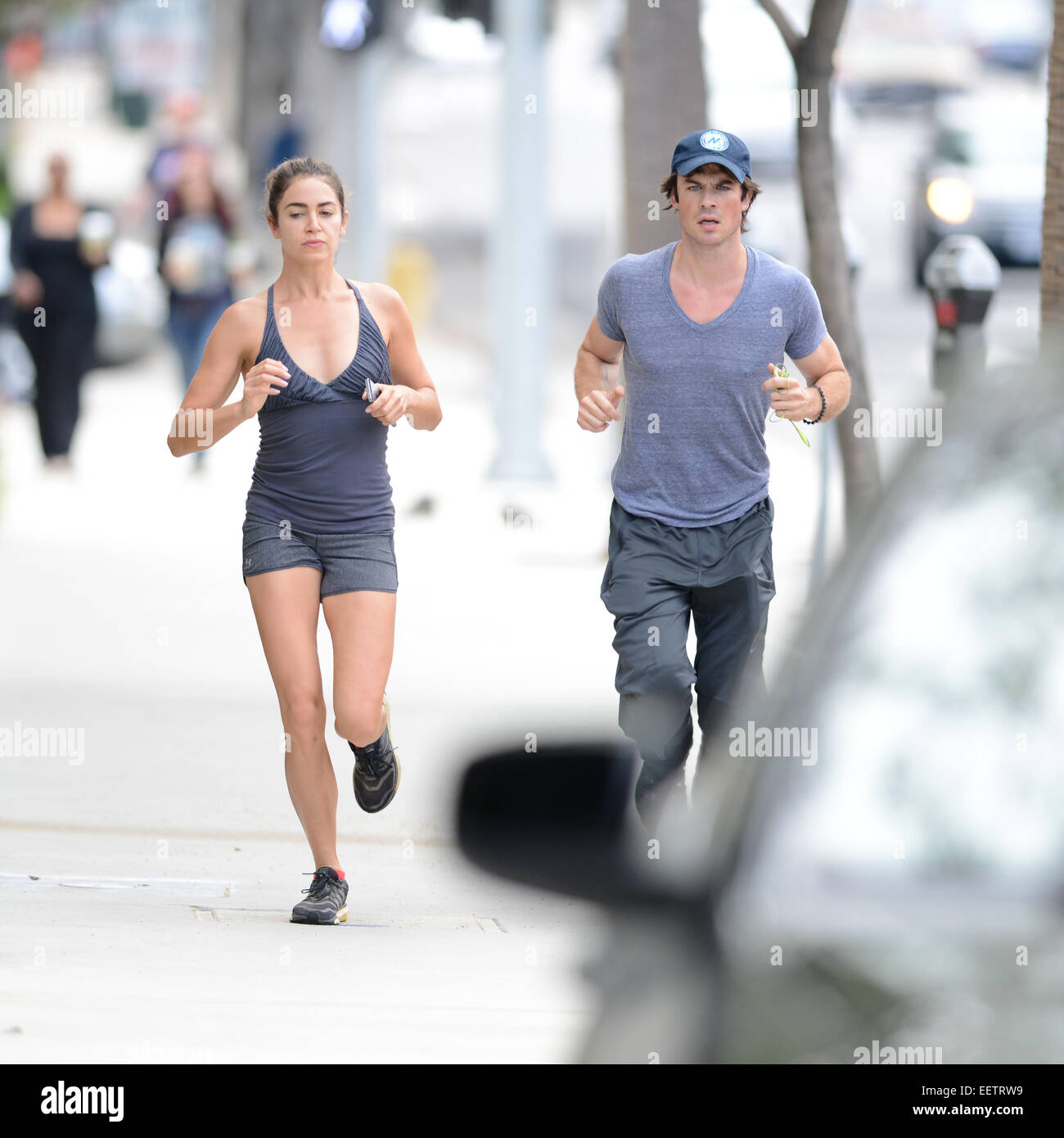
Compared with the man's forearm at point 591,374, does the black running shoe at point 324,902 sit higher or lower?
lower

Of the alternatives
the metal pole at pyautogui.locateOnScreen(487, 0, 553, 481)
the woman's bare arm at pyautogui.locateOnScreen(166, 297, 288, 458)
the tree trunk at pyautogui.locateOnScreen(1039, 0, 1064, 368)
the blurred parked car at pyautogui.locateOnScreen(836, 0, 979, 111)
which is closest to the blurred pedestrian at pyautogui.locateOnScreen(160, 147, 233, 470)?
the metal pole at pyautogui.locateOnScreen(487, 0, 553, 481)

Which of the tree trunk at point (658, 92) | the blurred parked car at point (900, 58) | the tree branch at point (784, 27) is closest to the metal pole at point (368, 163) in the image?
the tree trunk at point (658, 92)

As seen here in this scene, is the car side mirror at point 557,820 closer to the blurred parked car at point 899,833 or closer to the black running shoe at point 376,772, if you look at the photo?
the blurred parked car at point 899,833

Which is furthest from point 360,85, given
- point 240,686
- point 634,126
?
point 240,686

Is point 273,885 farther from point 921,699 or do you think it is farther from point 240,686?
point 921,699

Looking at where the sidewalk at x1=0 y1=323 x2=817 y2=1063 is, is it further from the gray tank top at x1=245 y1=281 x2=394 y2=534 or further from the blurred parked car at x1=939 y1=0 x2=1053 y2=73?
the blurred parked car at x1=939 y1=0 x2=1053 y2=73

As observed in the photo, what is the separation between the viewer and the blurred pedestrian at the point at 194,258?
15.6 m

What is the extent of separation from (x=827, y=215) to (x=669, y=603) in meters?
4.29

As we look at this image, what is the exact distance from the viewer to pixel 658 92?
11023 millimetres

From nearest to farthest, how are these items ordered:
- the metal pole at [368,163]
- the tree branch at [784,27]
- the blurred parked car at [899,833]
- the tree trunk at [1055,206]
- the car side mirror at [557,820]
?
1. the blurred parked car at [899,833]
2. the car side mirror at [557,820]
3. the tree trunk at [1055,206]
4. the tree branch at [784,27]
5. the metal pole at [368,163]

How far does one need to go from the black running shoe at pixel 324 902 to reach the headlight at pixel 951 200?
64.1 ft

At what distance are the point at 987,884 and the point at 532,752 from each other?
791 mm

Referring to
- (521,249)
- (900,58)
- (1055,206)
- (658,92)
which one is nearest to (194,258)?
(521,249)
